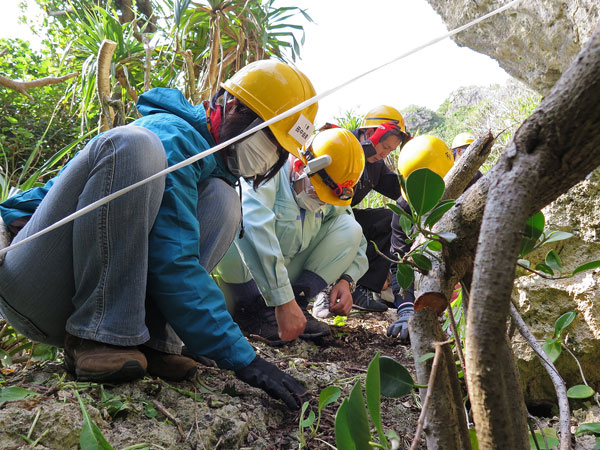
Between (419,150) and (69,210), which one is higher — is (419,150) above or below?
below

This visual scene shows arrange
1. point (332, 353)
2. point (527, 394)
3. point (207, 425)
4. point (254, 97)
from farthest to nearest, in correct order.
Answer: point (332, 353)
point (254, 97)
point (527, 394)
point (207, 425)

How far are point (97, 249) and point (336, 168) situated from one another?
1.52 m

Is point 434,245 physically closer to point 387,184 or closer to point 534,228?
point 534,228

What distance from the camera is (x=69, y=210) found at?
3.67 feet

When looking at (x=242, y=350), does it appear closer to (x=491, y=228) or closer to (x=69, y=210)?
(x=69, y=210)

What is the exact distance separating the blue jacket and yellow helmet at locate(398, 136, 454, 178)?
151 cm

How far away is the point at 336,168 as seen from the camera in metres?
2.42

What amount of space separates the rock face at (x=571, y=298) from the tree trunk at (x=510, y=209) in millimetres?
1086

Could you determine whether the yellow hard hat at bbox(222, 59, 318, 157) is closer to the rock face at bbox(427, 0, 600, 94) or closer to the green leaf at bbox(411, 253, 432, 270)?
the green leaf at bbox(411, 253, 432, 270)

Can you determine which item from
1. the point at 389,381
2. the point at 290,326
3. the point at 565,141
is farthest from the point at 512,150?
the point at 290,326

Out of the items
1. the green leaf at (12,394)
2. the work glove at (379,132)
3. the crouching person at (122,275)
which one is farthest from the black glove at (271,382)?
the work glove at (379,132)

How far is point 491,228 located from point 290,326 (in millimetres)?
1562

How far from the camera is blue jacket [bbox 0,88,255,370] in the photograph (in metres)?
1.15

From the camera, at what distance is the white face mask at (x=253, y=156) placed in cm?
156
